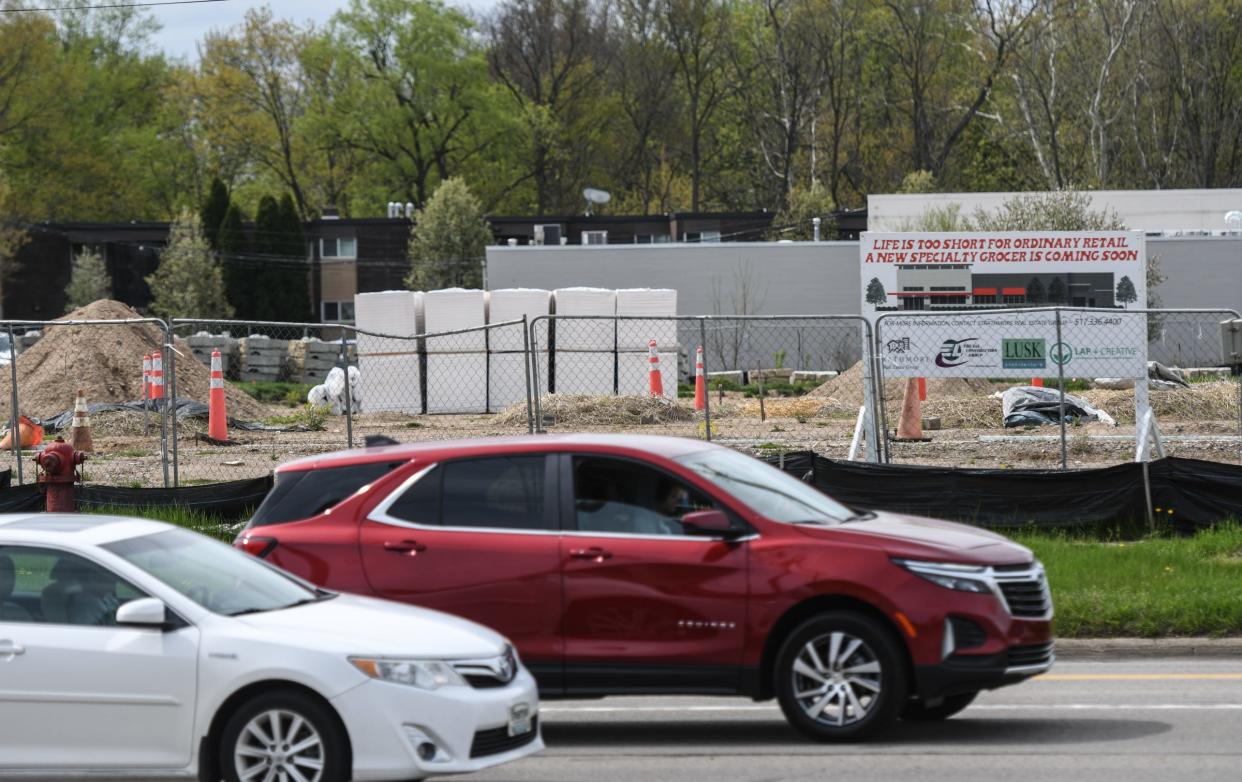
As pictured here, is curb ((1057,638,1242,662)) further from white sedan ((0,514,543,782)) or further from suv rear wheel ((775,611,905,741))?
white sedan ((0,514,543,782))

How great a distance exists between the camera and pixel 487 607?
29.7 ft

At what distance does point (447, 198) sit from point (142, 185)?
2783 cm

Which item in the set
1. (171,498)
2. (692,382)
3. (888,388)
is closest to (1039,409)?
(888,388)

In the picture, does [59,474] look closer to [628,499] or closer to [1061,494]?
[628,499]

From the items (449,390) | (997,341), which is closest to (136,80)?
(449,390)

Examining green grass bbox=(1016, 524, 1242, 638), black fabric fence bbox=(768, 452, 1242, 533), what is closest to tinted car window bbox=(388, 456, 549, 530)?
green grass bbox=(1016, 524, 1242, 638)

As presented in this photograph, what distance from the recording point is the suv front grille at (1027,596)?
8.72 m

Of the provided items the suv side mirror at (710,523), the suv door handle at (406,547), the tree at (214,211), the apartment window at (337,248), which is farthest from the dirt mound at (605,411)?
the apartment window at (337,248)

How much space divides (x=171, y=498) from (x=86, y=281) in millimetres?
59148

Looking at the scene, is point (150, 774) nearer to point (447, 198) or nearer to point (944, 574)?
point (944, 574)

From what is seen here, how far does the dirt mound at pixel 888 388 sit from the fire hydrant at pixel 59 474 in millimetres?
20254

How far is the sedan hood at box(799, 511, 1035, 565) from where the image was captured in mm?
8664

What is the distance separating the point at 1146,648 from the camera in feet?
39.8

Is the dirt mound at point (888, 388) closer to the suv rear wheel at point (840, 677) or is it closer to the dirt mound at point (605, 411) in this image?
the dirt mound at point (605, 411)
